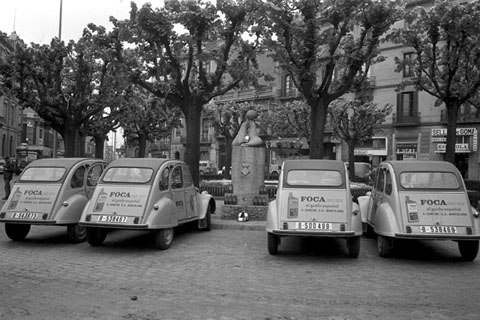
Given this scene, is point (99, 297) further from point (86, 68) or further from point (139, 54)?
point (86, 68)

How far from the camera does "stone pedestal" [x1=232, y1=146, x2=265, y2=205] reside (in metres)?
13.0

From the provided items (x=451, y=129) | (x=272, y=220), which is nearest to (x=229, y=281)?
(x=272, y=220)

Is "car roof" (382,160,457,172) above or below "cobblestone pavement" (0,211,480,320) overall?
above

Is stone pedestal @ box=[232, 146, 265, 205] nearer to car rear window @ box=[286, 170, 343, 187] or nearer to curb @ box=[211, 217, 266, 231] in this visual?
curb @ box=[211, 217, 266, 231]

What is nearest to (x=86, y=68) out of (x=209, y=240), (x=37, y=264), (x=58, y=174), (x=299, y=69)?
(x=299, y=69)

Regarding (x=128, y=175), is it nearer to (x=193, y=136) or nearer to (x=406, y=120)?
(x=193, y=136)

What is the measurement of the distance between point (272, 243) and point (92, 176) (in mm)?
4591

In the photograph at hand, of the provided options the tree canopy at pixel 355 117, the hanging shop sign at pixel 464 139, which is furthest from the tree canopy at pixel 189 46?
the hanging shop sign at pixel 464 139

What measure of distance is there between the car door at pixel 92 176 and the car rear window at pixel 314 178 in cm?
450

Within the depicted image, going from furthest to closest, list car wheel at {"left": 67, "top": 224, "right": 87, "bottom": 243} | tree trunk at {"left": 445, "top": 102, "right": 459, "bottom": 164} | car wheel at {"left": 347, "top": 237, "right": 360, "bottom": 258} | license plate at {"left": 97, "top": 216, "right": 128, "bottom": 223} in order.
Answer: tree trunk at {"left": 445, "top": 102, "right": 459, "bottom": 164}
car wheel at {"left": 67, "top": 224, "right": 87, "bottom": 243}
license plate at {"left": 97, "top": 216, "right": 128, "bottom": 223}
car wheel at {"left": 347, "top": 237, "right": 360, "bottom": 258}

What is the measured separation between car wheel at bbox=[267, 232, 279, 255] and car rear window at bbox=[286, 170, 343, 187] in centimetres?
101

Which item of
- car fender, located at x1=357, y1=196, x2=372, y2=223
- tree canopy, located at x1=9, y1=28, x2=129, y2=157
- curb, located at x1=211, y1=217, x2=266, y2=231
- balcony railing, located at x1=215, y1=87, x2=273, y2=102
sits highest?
balcony railing, located at x1=215, y1=87, x2=273, y2=102

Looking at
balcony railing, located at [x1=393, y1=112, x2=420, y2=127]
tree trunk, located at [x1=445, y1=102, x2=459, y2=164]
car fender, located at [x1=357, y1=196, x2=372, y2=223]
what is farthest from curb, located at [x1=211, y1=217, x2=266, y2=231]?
balcony railing, located at [x1=393, y1=112, x2=420, y2=127]

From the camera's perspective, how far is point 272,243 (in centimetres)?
855
